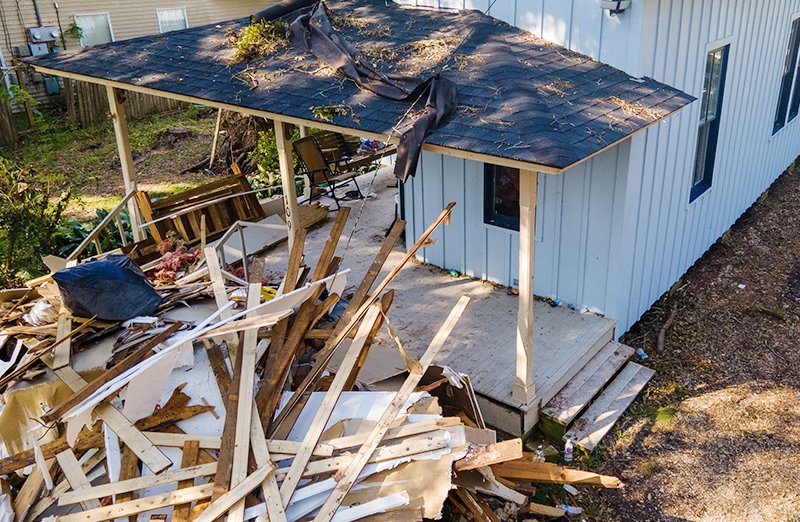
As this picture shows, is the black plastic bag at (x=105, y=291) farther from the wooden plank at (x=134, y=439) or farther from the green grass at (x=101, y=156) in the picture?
the green grass at (x=101, y=156)

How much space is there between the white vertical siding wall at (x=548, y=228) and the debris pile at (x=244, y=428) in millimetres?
1758

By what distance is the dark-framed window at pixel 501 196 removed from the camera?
7.09 metres

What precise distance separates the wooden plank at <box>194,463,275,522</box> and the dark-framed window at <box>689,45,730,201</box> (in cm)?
596

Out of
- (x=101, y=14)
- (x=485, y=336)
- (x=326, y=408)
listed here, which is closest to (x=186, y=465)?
(x=326, y=408)

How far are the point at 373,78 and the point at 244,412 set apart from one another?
122 inches

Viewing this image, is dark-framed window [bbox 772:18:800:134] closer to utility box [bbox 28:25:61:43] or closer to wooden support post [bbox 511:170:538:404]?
wooden support post [bbox 511:170:538:404]

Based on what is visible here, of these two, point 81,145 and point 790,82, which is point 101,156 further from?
point 790,82

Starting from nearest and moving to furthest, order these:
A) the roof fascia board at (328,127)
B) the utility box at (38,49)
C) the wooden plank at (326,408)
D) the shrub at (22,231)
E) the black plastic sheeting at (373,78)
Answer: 1. the wooden plank at (326,408)
2. the roof fascia board at (328,127)
3. the black plastic sheeting at (373,78)
4. the shrub at (22,231)
5. the utility box at (38,49)

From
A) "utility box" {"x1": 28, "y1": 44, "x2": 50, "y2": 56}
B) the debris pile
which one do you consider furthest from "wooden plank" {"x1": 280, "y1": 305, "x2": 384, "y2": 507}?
"utility box" {"x1": 28, "y1": 44, "x2": 50, "y2": 56}

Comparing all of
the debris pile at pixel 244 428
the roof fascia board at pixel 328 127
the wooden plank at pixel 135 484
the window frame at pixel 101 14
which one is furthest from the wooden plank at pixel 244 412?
the window frame at pixel 101 14

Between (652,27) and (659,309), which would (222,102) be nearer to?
(652,27)

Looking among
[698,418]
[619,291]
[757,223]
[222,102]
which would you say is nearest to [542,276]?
[619,291]

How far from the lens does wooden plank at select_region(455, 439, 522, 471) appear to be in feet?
14.6

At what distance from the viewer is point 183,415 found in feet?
15.7
